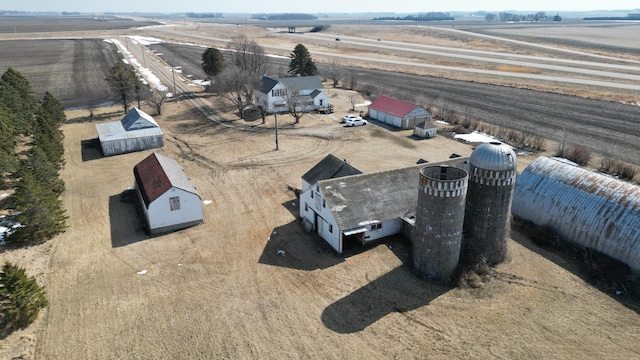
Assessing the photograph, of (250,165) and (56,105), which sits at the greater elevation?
(56,105)

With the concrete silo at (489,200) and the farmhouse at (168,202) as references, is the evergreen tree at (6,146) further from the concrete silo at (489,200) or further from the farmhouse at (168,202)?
the concrete silo at (489,200)

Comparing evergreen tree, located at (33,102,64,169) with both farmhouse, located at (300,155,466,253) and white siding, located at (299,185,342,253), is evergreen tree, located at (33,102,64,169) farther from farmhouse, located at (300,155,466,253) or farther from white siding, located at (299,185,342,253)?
farmhouse, located at (300,155,466,253)

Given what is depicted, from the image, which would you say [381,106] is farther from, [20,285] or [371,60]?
[371,60]

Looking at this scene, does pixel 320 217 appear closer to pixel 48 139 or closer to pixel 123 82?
pixel 48 139

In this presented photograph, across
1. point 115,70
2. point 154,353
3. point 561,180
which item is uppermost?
point 115,70

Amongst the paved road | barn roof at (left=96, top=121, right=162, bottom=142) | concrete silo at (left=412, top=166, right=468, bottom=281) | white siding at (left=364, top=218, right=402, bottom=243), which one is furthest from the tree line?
the paved road

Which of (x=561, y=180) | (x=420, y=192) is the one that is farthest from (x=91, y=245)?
(x=561, y=180)
